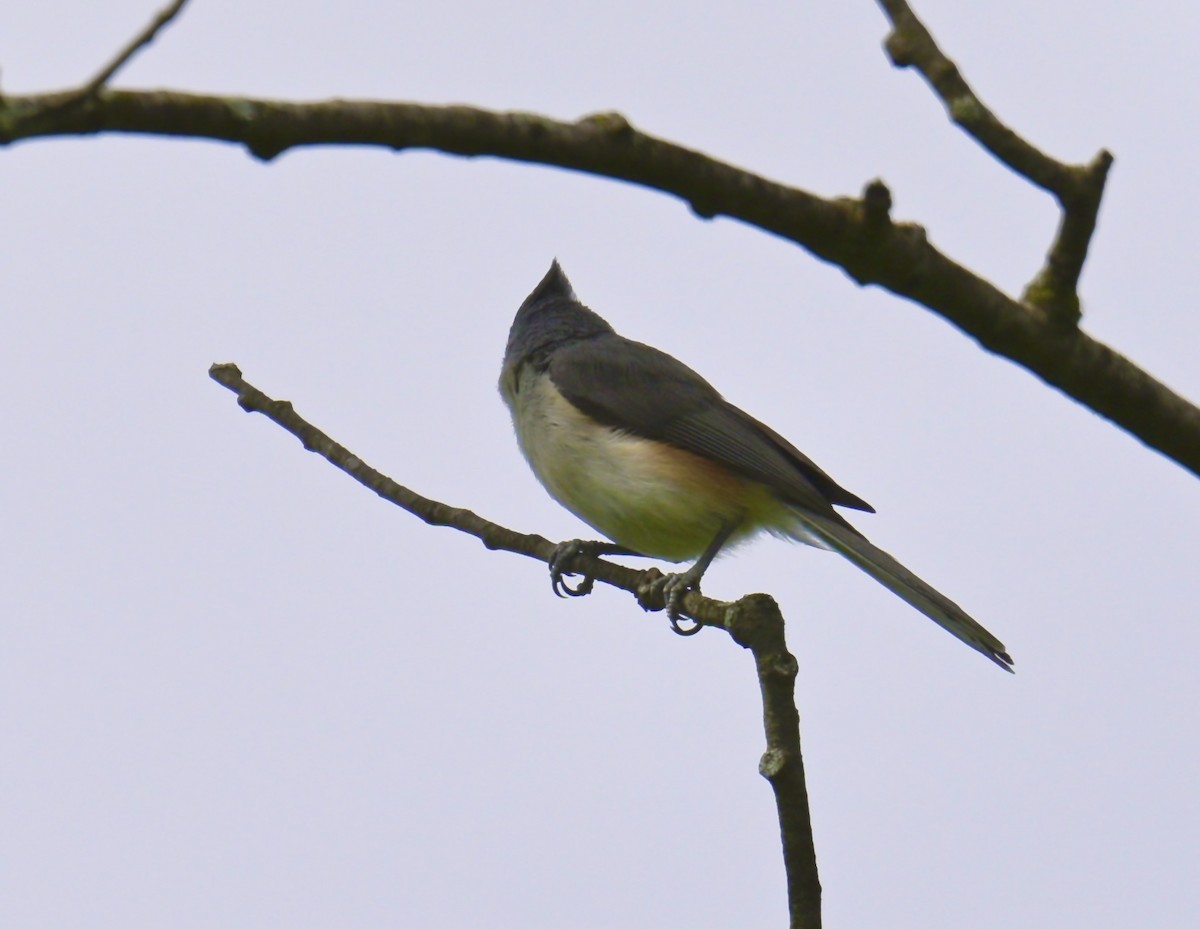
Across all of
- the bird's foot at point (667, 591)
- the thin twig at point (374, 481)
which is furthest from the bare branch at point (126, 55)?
the bird's foot at point (667, 591)

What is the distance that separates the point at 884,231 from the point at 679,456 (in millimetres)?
4228

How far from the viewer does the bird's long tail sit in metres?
5.16

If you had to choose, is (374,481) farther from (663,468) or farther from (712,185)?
A: (712,185)

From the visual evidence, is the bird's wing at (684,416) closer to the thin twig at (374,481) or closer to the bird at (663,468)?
the bird at (663,468)

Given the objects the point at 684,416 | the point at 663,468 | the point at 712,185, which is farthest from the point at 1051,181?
the point at 684,416

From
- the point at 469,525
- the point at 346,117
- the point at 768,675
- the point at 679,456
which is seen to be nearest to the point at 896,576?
the point at 679,456

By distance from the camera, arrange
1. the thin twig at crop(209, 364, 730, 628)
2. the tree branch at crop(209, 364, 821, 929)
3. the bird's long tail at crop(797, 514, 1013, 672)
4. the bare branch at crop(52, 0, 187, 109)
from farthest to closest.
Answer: the bird's long tail at crop(797, 514, 1013, 672) < the thin twig at crop(209, 364, 730, 628) < the tree branch at crop(209, 364, 821, 929) < the bare branch at crop(52, 0, 187, 109)

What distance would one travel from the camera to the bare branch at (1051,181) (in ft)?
8.79

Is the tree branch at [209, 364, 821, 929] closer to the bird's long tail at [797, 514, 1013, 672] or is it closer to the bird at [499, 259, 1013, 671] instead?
the bird's long tail at [797, 514, 1013, 672]

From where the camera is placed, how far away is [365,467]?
4930 mm

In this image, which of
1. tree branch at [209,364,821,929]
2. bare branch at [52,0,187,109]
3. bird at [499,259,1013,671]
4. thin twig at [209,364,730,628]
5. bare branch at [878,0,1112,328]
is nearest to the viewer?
bare branch at [52,0,187,109]

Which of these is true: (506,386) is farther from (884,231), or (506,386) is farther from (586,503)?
(884,231)

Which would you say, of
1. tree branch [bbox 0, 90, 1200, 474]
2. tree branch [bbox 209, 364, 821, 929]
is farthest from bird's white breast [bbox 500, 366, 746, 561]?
tree branch [bbox 0, 90, 1200, 474]

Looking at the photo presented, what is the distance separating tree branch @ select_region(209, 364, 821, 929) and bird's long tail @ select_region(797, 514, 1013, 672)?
4.40 ft
